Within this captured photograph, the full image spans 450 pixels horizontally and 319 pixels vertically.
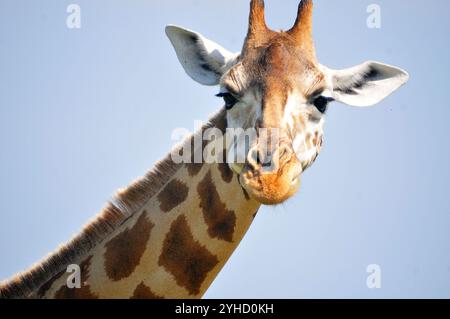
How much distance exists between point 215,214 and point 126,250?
0.95 m

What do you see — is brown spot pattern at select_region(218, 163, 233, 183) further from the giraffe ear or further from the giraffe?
the giraffe ear

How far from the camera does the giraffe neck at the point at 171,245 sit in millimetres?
8164

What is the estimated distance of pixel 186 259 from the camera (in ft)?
27.1

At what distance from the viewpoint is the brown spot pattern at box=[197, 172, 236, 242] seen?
8.33 metres

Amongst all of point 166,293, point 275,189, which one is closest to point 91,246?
point 166,293

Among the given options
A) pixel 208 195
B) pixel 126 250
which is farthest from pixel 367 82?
pixel 126 250

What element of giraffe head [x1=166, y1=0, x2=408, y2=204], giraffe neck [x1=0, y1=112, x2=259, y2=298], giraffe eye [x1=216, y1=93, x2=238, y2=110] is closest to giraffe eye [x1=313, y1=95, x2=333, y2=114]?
giraffe head [x1=166, y1=0, x2=408, y2=204]

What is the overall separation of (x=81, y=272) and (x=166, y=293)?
86cm

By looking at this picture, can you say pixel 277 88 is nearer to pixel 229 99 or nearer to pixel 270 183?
pixel 229 99

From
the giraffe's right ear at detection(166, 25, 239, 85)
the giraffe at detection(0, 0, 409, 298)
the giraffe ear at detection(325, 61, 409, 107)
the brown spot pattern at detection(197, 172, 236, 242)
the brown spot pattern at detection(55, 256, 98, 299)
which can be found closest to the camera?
the giraffe at detection(0, 0, 409, 298)

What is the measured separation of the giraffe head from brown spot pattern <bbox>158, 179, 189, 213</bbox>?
85cm

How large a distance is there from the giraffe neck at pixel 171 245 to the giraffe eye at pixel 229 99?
66cm
